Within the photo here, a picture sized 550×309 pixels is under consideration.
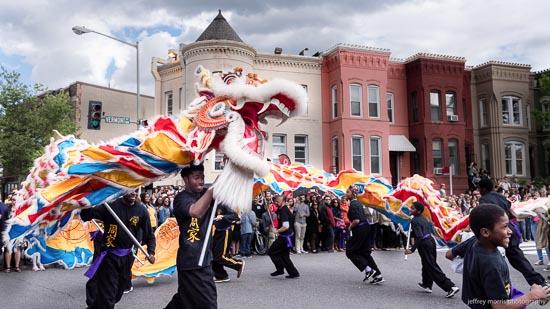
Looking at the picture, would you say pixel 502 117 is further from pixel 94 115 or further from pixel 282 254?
pixel 282 254

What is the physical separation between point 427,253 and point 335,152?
17.6 m

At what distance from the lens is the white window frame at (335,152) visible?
25641mm

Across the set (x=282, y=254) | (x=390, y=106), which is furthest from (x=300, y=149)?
(x=282, y=254)

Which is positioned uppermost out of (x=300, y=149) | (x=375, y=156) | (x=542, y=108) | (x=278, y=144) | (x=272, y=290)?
(x=542, y=108)

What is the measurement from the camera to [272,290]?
8938mm

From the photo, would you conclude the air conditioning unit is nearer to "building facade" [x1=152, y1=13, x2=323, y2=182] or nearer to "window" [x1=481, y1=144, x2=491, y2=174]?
"window" [x1=481, y1=144, x2=491, y2=174]

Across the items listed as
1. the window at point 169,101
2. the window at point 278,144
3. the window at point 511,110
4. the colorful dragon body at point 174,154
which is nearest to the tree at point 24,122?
the window at point 169,101

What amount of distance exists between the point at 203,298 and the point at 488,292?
233 cm

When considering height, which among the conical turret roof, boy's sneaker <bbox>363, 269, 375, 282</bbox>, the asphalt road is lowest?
the asphalt road

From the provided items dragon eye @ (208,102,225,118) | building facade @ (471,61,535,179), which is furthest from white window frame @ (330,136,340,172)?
dragon eye @ (208,102,225,118)

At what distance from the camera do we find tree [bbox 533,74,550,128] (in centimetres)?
2805

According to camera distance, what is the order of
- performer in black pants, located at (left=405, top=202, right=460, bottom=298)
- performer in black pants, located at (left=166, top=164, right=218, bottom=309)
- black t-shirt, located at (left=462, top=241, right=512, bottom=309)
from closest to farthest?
black t-shirt, located at (left=462, top=241, right=512, bottom=309) < performer in black pants, located at (left=166, top=164, right=218, bottom=309) < performer in black pants, located at (left=405, top=202, right=460, bottom=298)

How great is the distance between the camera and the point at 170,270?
30.9 ft

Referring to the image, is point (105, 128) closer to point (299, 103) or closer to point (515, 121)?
point (515, 121)
